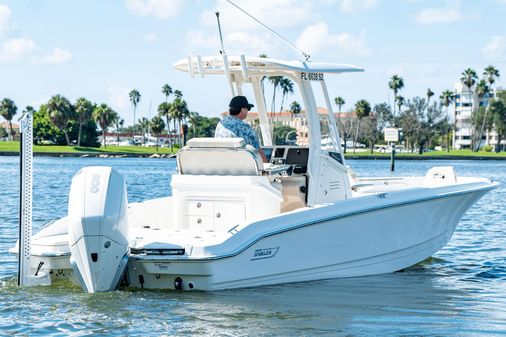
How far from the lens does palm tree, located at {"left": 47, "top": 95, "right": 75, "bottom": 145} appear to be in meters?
105

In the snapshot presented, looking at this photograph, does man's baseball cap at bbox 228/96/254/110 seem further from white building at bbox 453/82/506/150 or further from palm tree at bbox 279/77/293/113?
white building at bbox 453/82/506/150

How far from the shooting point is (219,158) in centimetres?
1042

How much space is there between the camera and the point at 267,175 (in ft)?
33.9

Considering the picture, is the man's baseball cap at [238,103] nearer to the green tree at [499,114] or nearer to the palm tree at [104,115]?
the palm tree at [104,115]

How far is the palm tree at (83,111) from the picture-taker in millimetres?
107375

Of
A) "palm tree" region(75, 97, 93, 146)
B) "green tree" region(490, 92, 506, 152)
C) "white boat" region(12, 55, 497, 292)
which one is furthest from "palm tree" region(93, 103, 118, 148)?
"white boat" region(12, 55, 497, 292)

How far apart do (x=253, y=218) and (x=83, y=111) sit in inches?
3924

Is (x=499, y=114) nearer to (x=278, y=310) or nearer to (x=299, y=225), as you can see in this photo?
(x=299, y=225)

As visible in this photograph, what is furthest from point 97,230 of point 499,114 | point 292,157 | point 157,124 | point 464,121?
point 464,121

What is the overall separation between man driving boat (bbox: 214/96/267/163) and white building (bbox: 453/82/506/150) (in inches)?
5499

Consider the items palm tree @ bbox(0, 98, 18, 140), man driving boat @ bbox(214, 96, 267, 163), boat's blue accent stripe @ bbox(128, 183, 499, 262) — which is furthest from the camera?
palm tree @ bbox(0, 98, 18, 140)

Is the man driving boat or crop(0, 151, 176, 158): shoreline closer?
the man driving boat

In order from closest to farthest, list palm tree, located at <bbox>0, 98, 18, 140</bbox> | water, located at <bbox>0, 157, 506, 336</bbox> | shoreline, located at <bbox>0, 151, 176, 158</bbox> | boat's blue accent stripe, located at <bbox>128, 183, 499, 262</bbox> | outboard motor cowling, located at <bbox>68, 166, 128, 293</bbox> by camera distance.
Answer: water, located at <bbox>0, 157, 506, 336</bbox> → outboard motor cowling, located at <bbox>68, 166, 128, 293</bbox> → boat's blue accent stripe, located at <bbox>128, 183, 499, 262</bbox> → shoreline, located at <bbox>0, 151, 176, 158</bbox> → palm tree, located at <bbox>0, 98, 18, 140</bbox>

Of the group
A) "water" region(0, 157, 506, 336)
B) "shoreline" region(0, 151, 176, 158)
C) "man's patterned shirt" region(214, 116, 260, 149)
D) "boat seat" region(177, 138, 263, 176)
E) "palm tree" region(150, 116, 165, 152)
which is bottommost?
"shoreline" region(0, 151, 176, 158)
